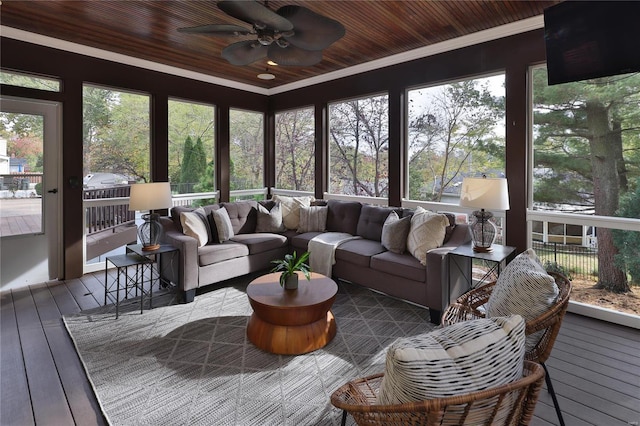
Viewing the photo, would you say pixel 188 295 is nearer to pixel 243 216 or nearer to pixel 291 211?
pixel 243 216

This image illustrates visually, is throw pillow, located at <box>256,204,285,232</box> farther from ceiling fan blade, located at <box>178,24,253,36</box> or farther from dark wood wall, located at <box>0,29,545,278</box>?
ceiling fan blade, located at <box>178,24,253,36</box>

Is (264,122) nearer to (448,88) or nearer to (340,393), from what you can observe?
(448,88)

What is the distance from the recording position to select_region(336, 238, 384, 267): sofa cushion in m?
3.80

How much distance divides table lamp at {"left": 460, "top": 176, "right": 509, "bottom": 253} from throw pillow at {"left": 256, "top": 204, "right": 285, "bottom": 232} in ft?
8.08

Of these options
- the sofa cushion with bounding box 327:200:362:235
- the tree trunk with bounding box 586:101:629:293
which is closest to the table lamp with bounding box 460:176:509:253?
the tree trunk with bounding box 586:101:629:293

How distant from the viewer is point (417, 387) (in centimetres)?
103

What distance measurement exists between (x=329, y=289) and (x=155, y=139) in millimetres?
3713

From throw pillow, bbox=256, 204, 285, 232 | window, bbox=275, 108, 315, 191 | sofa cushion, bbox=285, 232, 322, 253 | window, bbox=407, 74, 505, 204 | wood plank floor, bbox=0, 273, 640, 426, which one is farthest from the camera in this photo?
window, bbox=275, 108, 315, 191

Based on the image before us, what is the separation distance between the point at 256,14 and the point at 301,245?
9.13 ft

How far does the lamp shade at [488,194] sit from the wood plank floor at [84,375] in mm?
1204

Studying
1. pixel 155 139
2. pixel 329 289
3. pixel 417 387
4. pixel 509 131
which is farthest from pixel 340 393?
pixel 155 139

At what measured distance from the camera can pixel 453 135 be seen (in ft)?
14.4

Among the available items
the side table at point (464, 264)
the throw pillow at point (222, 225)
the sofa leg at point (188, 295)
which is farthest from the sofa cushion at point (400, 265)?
the sofa leg at point (188, 295)

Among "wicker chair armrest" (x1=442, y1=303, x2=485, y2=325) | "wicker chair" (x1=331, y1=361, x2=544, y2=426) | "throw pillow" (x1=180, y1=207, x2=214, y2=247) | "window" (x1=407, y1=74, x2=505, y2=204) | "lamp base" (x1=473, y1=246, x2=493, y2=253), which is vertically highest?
"window" (x1=407, y1=74, x2=505, y2=204)
